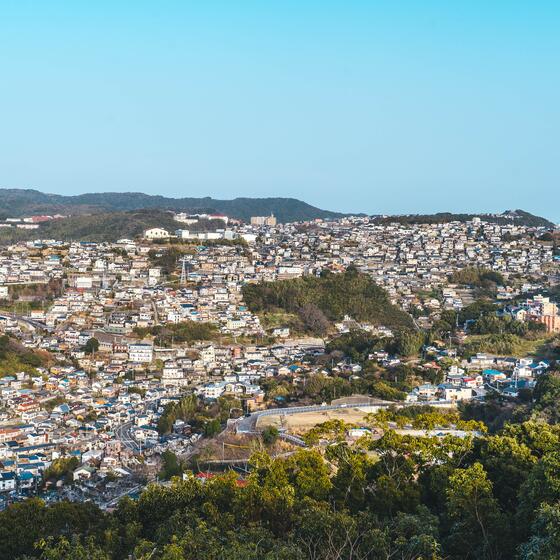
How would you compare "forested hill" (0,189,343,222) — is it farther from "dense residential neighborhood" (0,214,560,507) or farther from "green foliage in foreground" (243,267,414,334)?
"green foliage in foreground" (243,267,414,334)

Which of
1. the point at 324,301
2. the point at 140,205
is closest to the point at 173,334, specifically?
the point at 324,301

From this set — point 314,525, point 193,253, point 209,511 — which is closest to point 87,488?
point 209,511

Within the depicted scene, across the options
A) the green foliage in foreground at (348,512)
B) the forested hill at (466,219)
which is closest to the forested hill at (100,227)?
the forested hill at (466,219)

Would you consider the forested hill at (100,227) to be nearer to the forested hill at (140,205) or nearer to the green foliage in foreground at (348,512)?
the forested hill at (140,205)

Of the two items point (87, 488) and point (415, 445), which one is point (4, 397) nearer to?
point (87, 488)

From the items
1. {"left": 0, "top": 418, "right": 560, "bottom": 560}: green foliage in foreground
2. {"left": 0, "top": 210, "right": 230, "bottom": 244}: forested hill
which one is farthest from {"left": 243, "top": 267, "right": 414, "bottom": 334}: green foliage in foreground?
{"left": 0, "top": 418, "right": 560, "bottom": 560}: green foliage in foreground

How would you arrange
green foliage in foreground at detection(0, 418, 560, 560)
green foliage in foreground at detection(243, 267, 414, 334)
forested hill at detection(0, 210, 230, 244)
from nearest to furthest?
green foliage in foreground at detection(0, 418, 560, 560)
green foliage in foreground at detection(243, 267, 414, 334)
forested hill at detection(0, 210, 230, 244)

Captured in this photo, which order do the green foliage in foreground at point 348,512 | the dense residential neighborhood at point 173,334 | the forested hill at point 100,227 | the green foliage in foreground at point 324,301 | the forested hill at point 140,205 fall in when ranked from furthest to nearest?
1. the forested hill at point 140,205
2. the forested hill at point 100,227
3. the green foliage in foreground at point 324,301
4. the dense residential neighborhood at point 173,334
5. the green foliage in foreground at point 348,512

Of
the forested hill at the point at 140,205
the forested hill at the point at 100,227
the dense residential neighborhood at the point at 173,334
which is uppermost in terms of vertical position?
the forested hill at the point at 140,205
